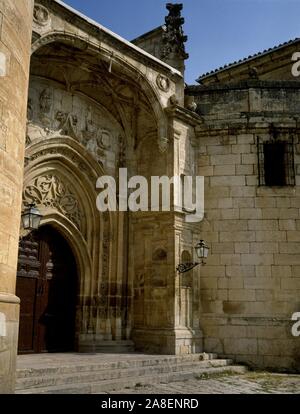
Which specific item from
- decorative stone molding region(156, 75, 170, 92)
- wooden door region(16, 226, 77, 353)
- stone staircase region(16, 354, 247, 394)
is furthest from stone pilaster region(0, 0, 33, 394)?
decorative stone molding region(156, 75, 170, 92)

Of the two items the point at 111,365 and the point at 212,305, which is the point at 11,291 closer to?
the point at 111,365

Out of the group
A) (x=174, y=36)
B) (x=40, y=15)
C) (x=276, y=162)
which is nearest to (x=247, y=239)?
(x=276, y=162)

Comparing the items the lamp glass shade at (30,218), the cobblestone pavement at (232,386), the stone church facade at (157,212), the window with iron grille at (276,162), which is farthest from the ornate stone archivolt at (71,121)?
the cobblestone pavement at (232,386)

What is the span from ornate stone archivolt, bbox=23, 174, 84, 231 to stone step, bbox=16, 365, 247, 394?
355 cm

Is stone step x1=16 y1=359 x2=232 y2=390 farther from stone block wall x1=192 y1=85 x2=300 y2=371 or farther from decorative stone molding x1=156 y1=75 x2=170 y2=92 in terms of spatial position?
decorative stone molding x1=156 y1=75 x2=170 y2=92

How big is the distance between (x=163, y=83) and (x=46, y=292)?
16.2 feet

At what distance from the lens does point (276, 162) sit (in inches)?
414

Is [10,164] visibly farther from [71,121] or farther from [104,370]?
[71,121]

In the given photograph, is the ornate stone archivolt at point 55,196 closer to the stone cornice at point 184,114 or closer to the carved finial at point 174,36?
the stone cornice at point 184,114

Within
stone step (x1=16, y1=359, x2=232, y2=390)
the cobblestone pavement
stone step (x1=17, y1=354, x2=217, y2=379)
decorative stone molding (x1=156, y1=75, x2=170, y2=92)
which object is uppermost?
decorative stone molding (x1=156, y1=75, x2=170, y2=92)

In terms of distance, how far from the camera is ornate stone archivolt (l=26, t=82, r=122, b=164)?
8875 mm

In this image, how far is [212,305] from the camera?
9789 mm

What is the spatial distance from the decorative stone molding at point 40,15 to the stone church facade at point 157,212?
4 centimetres
